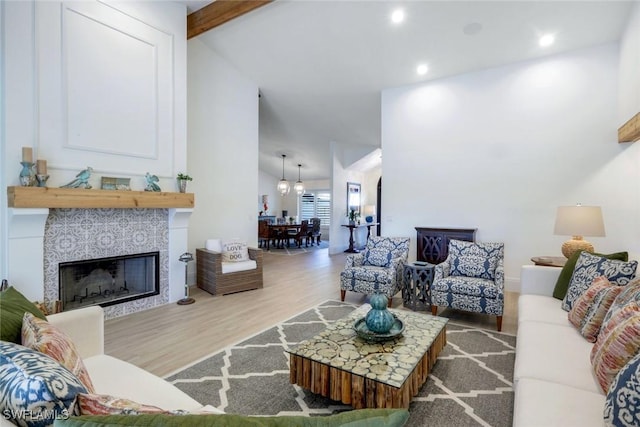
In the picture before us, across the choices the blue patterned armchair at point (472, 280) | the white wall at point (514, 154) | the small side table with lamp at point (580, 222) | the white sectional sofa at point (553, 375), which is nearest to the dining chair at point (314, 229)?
the white wall at point (514, 154)

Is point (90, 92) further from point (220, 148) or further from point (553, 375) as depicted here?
point (553, 375)

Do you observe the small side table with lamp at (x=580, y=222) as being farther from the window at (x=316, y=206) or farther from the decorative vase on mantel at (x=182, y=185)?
the window at (x=316, y=206)

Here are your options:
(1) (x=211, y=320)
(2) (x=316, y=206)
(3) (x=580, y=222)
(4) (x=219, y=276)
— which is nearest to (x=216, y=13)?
(4) (x=219, y=276)

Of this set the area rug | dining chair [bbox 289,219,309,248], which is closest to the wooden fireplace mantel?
the area rug

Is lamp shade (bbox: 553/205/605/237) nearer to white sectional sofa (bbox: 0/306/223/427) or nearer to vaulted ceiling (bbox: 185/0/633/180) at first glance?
vaulted ceiling (bbox: 185/0/633/180)

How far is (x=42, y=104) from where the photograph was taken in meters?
3.06

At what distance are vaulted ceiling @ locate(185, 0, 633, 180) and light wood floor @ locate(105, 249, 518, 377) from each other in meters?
3.58

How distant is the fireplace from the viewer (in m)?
3.43

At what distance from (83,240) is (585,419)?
4344 mm

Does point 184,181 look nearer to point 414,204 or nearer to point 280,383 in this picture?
point 280,383

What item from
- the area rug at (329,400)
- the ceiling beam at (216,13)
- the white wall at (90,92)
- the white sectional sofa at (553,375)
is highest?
the ceiling beam at (216,13)

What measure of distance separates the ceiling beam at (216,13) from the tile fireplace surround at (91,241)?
8.58 feet

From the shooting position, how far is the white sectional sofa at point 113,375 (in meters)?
1.38

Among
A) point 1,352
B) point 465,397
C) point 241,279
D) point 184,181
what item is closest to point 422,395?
point 465,397
